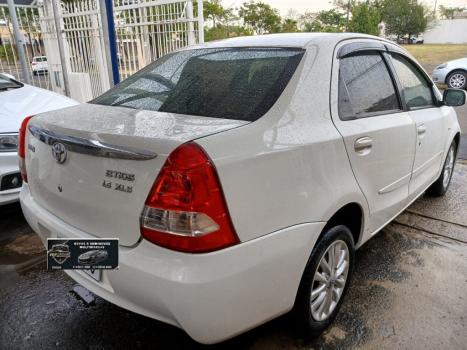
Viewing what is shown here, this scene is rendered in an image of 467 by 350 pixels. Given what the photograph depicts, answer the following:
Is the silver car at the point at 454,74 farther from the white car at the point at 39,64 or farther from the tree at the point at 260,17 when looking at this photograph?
the white car at the point at 39,64

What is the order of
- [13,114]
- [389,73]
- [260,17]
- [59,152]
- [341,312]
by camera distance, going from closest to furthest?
[59,152] → [341,312] → [389,73] → [13,114] → [260,17]

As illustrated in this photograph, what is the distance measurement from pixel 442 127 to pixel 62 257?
311 cm

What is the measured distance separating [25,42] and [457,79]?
12007 mm

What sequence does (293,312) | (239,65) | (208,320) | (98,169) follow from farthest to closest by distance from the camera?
1. (239,65)
2. (293,312)
3. (98,169)
4. (208,320)

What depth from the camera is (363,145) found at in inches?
81.0

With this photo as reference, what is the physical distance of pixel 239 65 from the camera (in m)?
2.10

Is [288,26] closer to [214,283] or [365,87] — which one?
[365,87]

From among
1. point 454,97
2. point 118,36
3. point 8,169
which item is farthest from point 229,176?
point 118,36

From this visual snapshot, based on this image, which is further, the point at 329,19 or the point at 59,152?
the point at 329,19

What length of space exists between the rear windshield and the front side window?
1150 mm

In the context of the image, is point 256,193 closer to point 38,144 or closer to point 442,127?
point 38,144

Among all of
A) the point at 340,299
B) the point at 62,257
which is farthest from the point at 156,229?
the point at 340,299

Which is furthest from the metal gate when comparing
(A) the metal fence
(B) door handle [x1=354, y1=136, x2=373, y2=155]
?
(B) door handle [x1=354, y1=136, x2=373, y2=155]

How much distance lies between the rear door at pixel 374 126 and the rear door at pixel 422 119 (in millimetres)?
159
